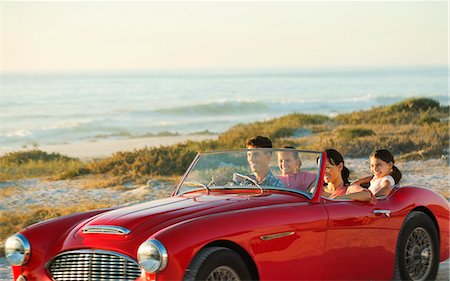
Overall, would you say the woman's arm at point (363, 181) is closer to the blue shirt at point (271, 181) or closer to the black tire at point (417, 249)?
the black tire at point (417, 249)

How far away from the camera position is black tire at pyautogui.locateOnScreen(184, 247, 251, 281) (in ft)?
21.0

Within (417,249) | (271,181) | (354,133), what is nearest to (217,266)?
(271,181)

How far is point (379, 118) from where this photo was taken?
31.2 meters

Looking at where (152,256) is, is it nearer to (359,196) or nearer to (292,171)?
(292,171)

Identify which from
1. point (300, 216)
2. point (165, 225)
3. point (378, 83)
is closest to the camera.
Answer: point (165, 225)

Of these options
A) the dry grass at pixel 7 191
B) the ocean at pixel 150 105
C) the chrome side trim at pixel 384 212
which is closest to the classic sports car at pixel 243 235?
the chrome side trim at pixel 384 212

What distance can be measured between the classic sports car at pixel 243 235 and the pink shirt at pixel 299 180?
0.16ft

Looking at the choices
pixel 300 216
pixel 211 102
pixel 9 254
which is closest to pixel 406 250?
pixel 300 216

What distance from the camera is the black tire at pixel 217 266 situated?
6.40 metres

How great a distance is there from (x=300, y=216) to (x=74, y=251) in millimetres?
1809

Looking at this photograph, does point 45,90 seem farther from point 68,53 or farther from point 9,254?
point 9,254

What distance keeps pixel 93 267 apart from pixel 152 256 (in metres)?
0.60

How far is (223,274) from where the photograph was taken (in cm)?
662

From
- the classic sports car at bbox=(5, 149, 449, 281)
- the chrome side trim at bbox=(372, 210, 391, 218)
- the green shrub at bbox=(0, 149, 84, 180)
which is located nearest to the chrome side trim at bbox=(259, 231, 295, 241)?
the classic sports car at bbox=(5, 149, 449, 281)
